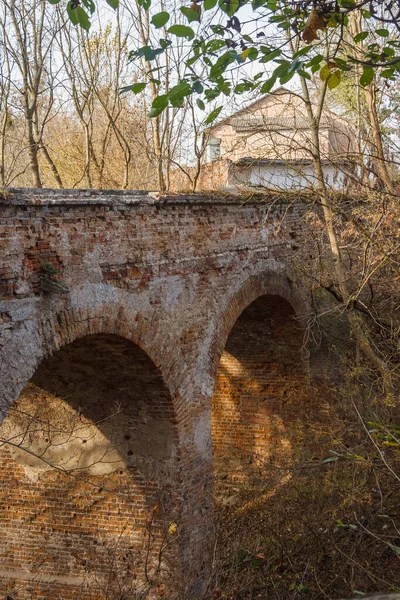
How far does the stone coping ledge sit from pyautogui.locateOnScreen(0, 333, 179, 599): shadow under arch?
180cm

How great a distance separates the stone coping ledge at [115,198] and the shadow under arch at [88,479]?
180 centimetres

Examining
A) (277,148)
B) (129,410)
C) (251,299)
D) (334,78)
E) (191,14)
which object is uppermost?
(277,148)

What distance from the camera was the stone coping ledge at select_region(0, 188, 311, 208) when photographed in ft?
18.2

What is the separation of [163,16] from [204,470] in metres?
6.36

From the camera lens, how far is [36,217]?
5.62 m

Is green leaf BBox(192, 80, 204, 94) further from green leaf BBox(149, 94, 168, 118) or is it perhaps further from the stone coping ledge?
the stone coping ledge

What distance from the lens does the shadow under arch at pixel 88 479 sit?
770cm

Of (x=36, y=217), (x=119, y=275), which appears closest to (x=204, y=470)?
(x=119, y=275)

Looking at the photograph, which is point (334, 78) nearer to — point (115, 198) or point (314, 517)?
point (115, 198)

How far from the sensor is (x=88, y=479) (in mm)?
8203

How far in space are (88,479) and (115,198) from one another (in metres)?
3.66

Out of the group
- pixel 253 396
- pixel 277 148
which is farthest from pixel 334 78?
pixel 277 148

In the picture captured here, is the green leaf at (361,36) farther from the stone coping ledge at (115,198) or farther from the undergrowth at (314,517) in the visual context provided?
the undergrowth at (314,517)

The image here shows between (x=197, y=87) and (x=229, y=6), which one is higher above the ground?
(x=229, y=6)
